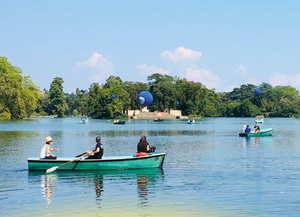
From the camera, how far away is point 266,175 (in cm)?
2227

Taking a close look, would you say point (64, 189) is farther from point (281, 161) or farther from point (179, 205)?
point (281, 161)

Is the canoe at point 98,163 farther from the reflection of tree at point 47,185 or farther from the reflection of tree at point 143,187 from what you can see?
the reflection of tree at point 143,187

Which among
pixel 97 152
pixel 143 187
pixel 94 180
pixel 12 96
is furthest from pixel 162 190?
pixel 12 96

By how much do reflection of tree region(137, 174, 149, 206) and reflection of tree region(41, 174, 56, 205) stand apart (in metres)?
3.31

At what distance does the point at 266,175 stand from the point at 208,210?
28.3ft

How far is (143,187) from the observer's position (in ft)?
61.4

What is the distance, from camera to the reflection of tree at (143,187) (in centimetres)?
1614

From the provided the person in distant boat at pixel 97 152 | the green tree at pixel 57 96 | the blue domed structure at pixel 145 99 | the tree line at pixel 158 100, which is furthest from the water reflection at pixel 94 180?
the green tree at pixel 57 96

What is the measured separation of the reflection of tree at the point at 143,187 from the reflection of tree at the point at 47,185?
3313 millimetres

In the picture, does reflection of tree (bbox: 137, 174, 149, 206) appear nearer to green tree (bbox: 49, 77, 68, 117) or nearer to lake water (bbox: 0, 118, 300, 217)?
lake water (bbox: 0, 118, 300, 217)

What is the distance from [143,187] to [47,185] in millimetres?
4115

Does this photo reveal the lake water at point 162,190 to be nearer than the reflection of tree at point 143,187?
Yes

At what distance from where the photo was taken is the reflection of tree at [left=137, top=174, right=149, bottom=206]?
635 inches

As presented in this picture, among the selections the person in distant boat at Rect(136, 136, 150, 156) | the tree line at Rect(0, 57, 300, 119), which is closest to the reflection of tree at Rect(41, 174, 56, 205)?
the person in distant boat at Rect(136, 136, 150, 156)
